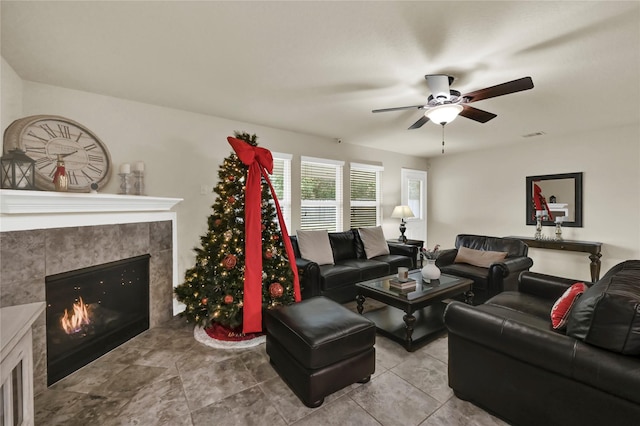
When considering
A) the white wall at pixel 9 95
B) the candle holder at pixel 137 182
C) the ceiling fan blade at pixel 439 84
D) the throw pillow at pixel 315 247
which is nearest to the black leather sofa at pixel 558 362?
the ceiling fan blade at pixel 439 84

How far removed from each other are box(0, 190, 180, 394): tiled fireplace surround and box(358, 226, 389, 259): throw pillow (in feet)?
9.04

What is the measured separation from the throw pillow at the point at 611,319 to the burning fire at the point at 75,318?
3.46 meters

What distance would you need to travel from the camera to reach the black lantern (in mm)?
1840

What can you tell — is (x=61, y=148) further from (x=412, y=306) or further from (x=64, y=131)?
(x=412, y=306)

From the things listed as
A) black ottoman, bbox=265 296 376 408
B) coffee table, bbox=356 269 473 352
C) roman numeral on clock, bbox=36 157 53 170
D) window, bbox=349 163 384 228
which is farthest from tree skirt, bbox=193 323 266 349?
window, bbox=349 163 384 228

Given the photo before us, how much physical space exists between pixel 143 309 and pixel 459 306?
297cm

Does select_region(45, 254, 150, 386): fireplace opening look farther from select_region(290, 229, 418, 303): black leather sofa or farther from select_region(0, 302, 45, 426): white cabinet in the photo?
select_region(290, 229, 418, 303): black leather sofa

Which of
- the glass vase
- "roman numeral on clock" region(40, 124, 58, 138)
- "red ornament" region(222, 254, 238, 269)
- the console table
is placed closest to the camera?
"roman numeral on clock" region(40, 124, 58, 138)

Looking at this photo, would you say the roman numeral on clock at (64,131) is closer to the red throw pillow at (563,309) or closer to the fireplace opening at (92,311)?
the fireplace opening at (92,311)

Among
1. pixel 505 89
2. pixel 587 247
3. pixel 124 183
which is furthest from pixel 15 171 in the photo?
pixel 587 247

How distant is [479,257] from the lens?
379cm

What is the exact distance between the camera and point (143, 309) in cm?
280

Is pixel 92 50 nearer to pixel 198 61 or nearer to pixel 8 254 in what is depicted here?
pixel 198 61

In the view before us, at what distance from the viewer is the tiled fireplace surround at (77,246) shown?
181 centimetres
